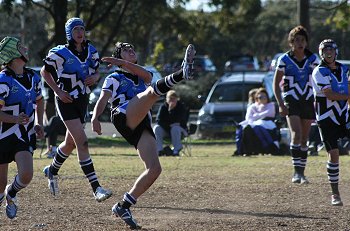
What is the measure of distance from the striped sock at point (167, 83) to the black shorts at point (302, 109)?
483 centimetres

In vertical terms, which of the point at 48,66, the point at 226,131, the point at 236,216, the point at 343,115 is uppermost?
the point at 48,66

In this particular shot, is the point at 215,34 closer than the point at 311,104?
No

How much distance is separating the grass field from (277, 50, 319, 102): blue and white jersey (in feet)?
4.23

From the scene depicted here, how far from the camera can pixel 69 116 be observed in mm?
11711

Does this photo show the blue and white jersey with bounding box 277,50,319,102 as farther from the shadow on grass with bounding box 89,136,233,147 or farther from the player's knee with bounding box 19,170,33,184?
the shadow on grass with bounding box 89,136,233,147

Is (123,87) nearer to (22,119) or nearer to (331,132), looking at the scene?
(22,119)

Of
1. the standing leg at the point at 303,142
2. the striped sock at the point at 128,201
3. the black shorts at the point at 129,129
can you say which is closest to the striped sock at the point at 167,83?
the black shorts at the point at 129,129

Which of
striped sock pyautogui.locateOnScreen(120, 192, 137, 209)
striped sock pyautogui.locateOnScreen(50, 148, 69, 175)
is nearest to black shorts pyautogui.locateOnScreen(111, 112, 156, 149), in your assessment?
striped sock pyautogui.locateOnScreen(120, 192, 137, 209)

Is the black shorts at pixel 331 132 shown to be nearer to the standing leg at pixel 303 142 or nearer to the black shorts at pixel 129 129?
the standing leg at pixel 303 142

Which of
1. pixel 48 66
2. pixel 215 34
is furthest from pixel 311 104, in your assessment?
pixel 215 34

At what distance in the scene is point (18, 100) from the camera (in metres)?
9.98

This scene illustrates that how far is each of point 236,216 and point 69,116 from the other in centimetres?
240

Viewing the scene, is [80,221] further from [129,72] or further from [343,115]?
[343,115]

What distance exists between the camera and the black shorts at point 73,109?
11.7 metres
